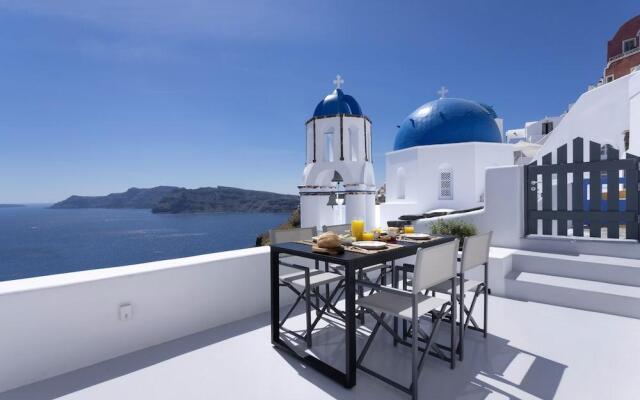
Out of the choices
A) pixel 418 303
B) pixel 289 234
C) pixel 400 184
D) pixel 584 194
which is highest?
pixel 400 184

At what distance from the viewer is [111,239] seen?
2857 inches

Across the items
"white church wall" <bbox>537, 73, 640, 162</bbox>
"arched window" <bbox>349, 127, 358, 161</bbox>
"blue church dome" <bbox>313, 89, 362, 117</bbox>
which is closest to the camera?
"white church wall" <bbox>537, 73, 640, 162</bbox>

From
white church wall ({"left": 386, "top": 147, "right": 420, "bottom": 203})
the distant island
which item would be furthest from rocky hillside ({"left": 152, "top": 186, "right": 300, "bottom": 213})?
white church wall ({"left": 386, "top": 147, "right": 420, "bottom": 203})

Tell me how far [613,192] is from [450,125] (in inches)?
385

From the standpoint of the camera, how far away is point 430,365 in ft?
9.13

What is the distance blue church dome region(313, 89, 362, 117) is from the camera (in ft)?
50.6

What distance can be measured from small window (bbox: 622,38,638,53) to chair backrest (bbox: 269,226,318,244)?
133ft

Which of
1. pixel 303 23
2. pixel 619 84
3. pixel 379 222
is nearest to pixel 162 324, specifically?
pixel 303 23

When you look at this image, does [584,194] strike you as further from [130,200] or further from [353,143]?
[130,200]

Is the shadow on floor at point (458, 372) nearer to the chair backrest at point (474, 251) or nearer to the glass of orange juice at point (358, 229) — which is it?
the chair backrest at point (474, 251)

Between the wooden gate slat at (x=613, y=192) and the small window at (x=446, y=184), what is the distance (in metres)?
8.72

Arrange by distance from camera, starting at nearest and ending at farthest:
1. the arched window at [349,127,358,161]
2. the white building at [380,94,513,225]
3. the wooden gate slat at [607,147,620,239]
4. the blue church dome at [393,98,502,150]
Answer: the wooden gate slat at [607,147,620,239] < the white building at [380,94,513,225] < the blue church dome at [393,98,502,150] < the arched window at [349,127,358,161]

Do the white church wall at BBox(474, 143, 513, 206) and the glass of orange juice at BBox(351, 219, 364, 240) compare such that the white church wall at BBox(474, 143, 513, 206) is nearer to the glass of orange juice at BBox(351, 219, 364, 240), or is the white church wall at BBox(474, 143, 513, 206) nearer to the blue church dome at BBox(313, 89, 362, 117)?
the blue church dome at BBox(313, 89, 362, 117)

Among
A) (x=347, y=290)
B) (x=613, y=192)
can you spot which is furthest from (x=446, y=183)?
(x=347, y=290)
